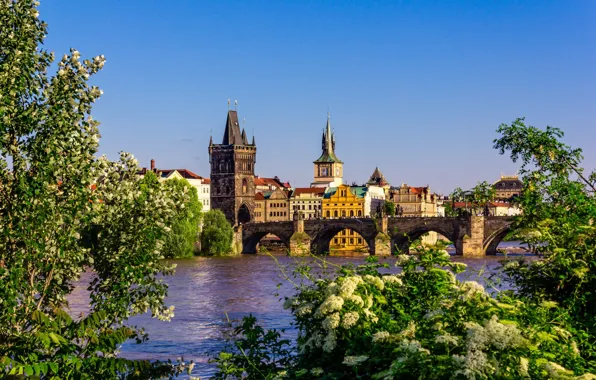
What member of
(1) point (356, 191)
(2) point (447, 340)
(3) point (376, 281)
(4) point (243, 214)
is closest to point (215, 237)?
(4) point (243, 214)

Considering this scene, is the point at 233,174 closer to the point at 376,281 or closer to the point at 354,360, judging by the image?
the point at 376,281

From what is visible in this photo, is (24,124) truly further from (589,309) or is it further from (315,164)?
(315,164)

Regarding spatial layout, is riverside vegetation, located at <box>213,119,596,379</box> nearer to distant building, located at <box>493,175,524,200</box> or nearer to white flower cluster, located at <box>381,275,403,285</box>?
white flower cluster, located at <box>381,275,403,285</box>

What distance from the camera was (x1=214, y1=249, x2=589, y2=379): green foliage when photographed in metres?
6.36

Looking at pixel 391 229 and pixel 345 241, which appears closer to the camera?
pixel 391 229

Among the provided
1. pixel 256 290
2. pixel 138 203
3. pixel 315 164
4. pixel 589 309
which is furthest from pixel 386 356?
pixel 315 164

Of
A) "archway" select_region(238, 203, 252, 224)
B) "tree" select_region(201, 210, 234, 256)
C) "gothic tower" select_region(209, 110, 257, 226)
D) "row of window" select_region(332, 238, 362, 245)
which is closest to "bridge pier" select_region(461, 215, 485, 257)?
"tree" select_region(201, 210, 234, 256)

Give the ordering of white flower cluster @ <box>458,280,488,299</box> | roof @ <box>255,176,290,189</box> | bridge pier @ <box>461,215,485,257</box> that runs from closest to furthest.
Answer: white flower cluster @ <box>458,280,488,299</box> → bridge pier @ <box>461,215,485,257</box> → roof @ <box>255,176,290,189</box>

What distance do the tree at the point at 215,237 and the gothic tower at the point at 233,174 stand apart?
24.6 meters

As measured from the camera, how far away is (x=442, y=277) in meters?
9.30

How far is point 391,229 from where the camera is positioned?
272 feet

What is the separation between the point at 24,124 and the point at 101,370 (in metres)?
2.71

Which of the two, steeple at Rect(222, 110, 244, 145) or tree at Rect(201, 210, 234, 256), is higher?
steeple at Rect(222, 110, 244, 145)

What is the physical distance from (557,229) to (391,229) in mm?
72927
